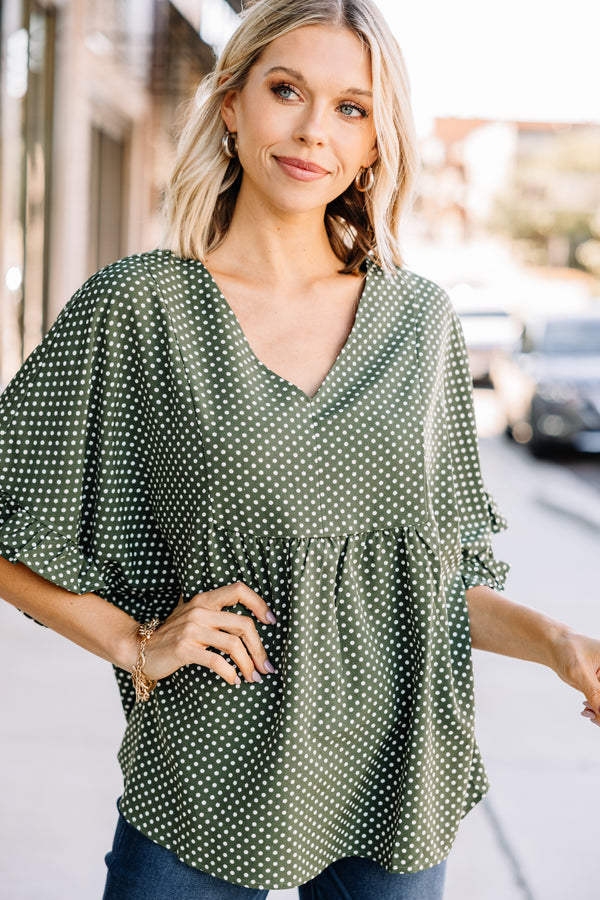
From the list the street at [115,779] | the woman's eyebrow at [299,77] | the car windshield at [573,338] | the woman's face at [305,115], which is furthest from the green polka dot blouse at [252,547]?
the car windshield at [573,338]

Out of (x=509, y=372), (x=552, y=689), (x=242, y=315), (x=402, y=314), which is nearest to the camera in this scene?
(x=242, y=315)

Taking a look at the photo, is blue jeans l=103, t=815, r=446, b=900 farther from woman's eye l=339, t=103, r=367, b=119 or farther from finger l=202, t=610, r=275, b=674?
woman's eye l=339, t=103, r=367, b=119

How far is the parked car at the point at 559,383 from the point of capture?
10.9 m

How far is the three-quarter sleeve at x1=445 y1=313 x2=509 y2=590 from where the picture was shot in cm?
166

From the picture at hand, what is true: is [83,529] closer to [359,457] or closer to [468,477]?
[359,457]

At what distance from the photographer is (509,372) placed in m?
12.5

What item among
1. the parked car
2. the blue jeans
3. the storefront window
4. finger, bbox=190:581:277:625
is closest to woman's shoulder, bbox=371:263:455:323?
finger, bbox=190:581:277:625

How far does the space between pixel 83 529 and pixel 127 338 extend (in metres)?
0.29

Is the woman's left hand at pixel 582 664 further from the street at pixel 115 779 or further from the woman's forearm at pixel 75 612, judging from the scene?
the street at pixel 115 779

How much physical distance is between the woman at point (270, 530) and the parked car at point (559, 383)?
9.63m

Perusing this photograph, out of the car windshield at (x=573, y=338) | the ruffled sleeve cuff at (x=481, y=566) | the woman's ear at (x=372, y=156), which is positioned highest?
the woman's ear at (x=372, y=156)

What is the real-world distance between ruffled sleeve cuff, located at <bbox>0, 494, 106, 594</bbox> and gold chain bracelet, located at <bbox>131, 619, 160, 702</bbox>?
9cm

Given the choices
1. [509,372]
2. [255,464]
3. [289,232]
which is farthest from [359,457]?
[509,372]

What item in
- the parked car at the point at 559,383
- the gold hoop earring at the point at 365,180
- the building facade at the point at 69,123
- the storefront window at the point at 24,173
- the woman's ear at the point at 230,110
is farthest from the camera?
the parked car at the point at 559,383
